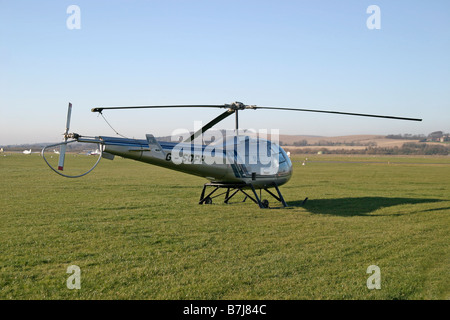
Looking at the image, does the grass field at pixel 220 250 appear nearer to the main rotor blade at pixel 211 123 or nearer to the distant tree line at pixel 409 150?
the main rotor blade at pixel 211 123

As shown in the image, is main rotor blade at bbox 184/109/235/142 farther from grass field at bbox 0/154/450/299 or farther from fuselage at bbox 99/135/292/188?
grass field at bbox 0/154/450/299

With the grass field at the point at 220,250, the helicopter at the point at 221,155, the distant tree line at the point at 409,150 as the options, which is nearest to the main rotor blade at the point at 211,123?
the helicopter at the point at 221,155

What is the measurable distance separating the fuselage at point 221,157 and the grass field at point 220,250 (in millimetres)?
1197

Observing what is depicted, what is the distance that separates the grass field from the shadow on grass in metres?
0.08

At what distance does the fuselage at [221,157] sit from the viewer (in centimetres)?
1148

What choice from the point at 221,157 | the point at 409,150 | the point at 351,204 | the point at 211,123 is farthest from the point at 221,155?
the point at 409,150

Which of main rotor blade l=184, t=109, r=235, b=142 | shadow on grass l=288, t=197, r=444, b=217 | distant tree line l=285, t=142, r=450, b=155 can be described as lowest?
shadow on grass l=288, t=197, r=444, b=217

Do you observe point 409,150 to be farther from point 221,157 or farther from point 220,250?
point 220,250

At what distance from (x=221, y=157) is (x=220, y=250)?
556 cm

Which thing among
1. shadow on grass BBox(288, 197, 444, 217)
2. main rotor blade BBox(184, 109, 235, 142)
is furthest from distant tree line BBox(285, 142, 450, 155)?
main rotor blade BBox(184, 109, 235, 142)

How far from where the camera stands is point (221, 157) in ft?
42.2

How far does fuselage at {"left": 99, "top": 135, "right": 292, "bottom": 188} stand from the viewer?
37.7ft
